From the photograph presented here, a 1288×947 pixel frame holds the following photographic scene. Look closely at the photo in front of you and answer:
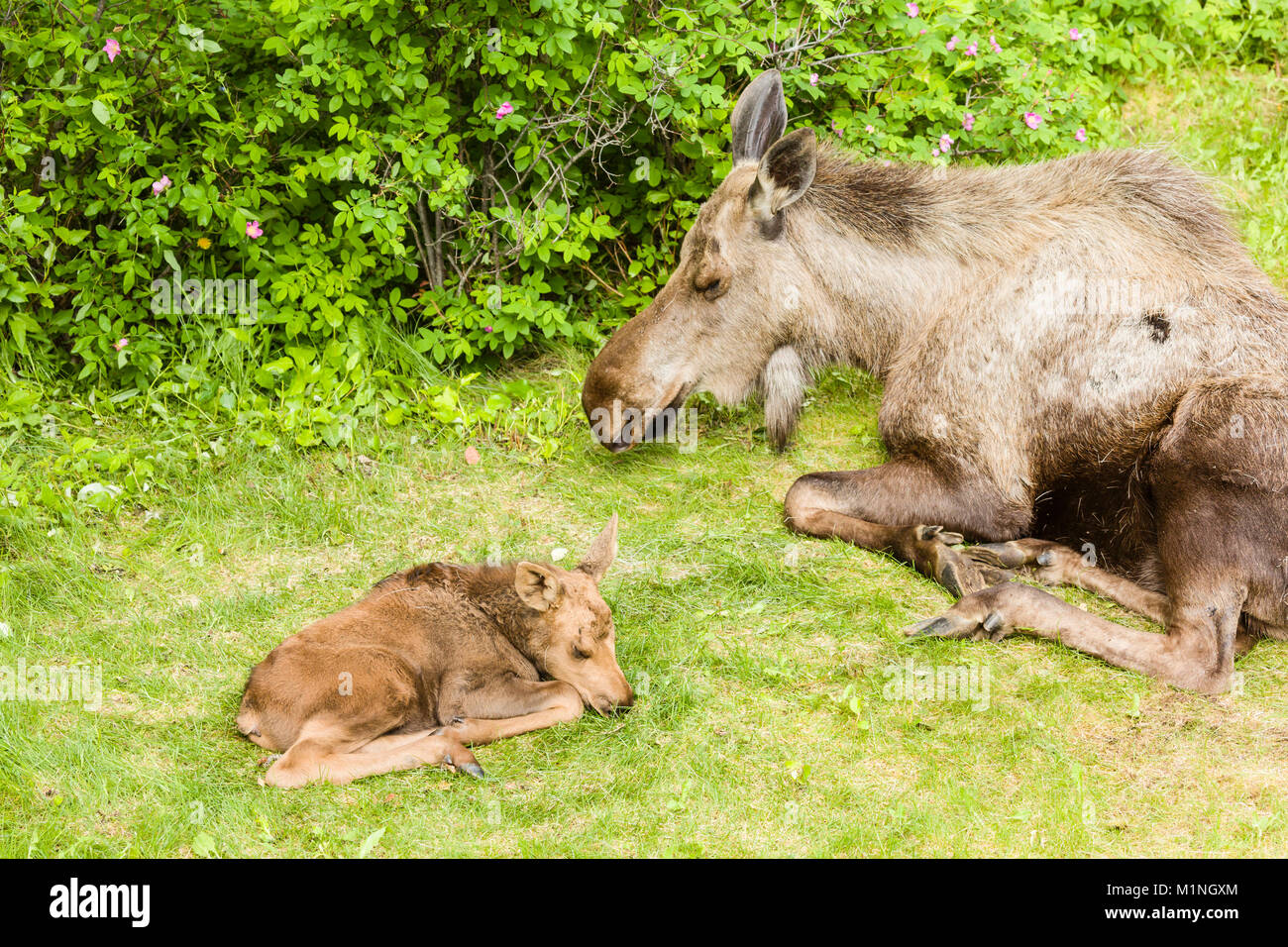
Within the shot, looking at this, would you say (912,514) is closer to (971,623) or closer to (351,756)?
(971,623)

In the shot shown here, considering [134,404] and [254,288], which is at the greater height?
[254,288]

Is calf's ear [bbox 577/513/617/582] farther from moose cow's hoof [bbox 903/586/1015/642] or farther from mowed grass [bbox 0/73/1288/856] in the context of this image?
moose cow's hoof [bbox 903/586/1015/642]

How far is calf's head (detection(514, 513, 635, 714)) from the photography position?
4535 mm

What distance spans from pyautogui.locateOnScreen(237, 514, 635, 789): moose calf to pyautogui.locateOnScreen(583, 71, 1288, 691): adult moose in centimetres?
130

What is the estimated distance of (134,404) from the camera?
256 inches

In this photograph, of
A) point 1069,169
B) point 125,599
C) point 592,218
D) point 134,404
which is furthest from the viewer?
point 592,218

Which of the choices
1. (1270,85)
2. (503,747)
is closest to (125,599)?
(503,747)

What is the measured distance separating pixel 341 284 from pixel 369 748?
119 inches

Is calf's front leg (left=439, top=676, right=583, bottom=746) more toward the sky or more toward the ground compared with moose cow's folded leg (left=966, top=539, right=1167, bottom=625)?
more toward the ground

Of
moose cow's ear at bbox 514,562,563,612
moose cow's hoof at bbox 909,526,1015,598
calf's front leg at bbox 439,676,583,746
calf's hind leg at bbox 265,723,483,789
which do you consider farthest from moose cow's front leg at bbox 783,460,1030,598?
calf's hind leg at bbox 265,723,483,789

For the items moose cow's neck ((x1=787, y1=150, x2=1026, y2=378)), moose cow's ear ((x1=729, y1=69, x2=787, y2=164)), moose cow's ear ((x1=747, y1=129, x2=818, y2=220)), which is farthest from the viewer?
moose cow's ear ((x1=729, y1=69, x2=787, y2=164))

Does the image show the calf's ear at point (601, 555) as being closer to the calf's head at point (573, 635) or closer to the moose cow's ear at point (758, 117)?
the calf's head at point (573, 635)

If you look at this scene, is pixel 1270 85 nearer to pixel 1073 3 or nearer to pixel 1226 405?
pixel 1073 3

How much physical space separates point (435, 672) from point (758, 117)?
10.3 feet
